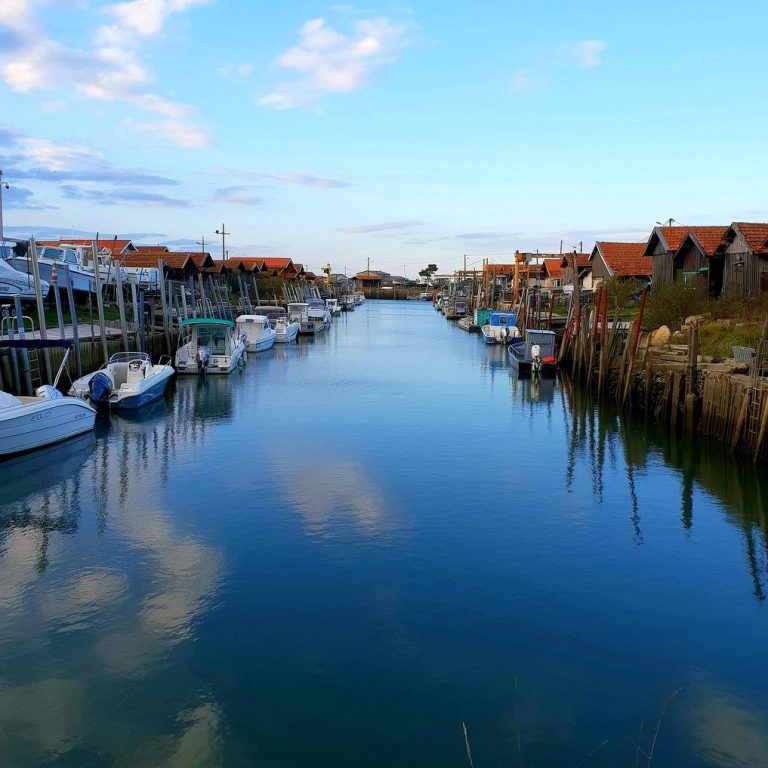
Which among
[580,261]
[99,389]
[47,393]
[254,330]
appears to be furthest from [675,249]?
[47,393]

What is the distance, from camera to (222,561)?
13828 mm

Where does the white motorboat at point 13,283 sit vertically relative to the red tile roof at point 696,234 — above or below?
below

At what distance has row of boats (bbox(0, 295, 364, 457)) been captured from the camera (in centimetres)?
2056

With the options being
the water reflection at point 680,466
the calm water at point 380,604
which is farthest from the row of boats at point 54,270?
the water reflection at point 680,466

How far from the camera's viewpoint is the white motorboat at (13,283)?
1369 inches

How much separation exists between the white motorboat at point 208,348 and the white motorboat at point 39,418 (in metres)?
13.1

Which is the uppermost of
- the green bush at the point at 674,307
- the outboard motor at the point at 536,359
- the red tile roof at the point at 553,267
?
the red tile roof at the point at 553,267

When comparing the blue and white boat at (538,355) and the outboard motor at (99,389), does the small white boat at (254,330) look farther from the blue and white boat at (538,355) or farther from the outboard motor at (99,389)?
the outboard motor at (99,389)

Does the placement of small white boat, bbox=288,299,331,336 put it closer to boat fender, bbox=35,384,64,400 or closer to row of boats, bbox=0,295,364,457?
row of boats, bbox=0,295,364,457

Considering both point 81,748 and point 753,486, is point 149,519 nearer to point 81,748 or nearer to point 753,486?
point 81,748

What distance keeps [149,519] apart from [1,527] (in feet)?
9.73

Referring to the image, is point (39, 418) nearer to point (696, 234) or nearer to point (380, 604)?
point (380, 604)

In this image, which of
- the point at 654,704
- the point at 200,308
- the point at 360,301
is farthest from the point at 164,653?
the point at 360,301

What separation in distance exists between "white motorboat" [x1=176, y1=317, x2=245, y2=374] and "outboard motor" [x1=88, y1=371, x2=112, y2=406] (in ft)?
31.1
